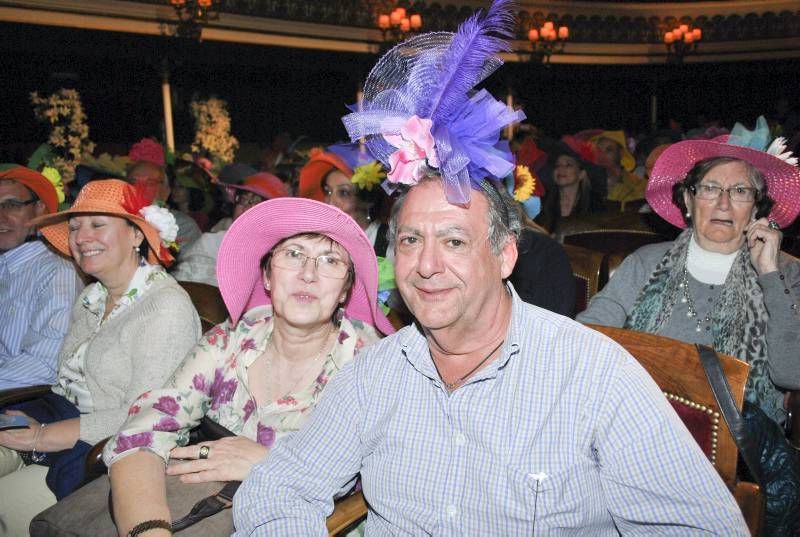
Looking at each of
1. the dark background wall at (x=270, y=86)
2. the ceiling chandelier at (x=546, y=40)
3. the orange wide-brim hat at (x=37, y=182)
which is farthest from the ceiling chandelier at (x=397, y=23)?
the orange wide-brim hat at (x=37, y=182)

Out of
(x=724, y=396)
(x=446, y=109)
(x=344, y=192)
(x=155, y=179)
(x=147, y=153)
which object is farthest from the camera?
(x=147, y=153)

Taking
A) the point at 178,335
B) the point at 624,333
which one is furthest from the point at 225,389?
the point at 624,333

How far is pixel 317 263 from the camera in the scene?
206cm

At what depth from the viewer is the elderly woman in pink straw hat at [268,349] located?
1.88 meters

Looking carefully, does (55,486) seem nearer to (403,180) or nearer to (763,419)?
(403,180)

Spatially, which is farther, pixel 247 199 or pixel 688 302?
pixel 247 199

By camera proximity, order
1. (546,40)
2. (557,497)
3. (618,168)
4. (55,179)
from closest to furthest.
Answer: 1. (557,497)
2. (55,179)
3. (618,168)
4. (546,40)

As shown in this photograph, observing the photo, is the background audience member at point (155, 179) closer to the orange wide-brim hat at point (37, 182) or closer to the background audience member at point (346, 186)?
the orange wide-brim hat at point (37, 182)

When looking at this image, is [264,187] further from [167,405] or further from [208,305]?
[167,405]

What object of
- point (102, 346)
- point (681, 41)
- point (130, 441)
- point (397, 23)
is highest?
point (681, 41)

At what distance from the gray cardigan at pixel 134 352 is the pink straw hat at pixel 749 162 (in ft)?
7.05

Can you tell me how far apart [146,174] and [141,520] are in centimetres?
426

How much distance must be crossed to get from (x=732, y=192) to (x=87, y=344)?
2.68 meters

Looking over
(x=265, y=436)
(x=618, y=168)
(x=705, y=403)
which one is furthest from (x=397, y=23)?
(x=705, y=403)
